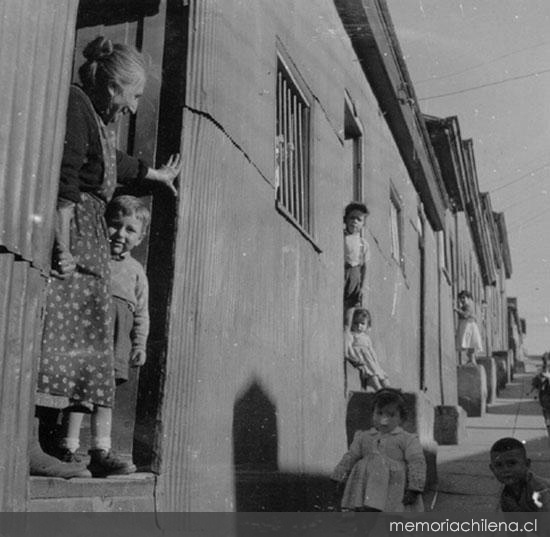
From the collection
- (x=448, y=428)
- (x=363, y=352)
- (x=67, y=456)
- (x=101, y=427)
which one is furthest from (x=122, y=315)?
(x=448, y=428)

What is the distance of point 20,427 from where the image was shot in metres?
3.01

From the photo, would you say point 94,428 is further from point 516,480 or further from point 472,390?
point 472,390

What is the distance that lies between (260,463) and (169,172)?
1.79 m

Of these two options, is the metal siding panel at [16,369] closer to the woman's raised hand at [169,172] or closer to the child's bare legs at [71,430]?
the child's bare legs at [71,430]

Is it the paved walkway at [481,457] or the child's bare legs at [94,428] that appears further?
the paved walkway at [481,457]

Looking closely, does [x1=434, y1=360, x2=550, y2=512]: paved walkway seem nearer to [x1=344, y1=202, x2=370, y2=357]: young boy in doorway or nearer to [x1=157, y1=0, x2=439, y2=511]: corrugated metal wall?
[x1=157, y1=0, x2=439, y2=511]: corrugated metal wall

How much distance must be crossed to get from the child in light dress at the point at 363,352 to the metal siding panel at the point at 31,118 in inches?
170

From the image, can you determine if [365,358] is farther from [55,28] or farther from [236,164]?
[55,28]

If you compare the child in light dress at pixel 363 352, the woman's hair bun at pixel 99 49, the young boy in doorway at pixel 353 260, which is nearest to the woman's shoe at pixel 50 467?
the woman's hair bun at pixel 99 49

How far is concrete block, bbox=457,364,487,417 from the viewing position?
12797 millimetres

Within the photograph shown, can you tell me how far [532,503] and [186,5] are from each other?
9.40 ft

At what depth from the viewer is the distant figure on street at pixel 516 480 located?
3.90 meters

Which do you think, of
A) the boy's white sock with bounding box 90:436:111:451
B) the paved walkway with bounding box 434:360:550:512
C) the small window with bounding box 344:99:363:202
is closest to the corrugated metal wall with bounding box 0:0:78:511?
the boy's white sock with bounding box 90:436:111:451

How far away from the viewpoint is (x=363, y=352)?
745 cm
